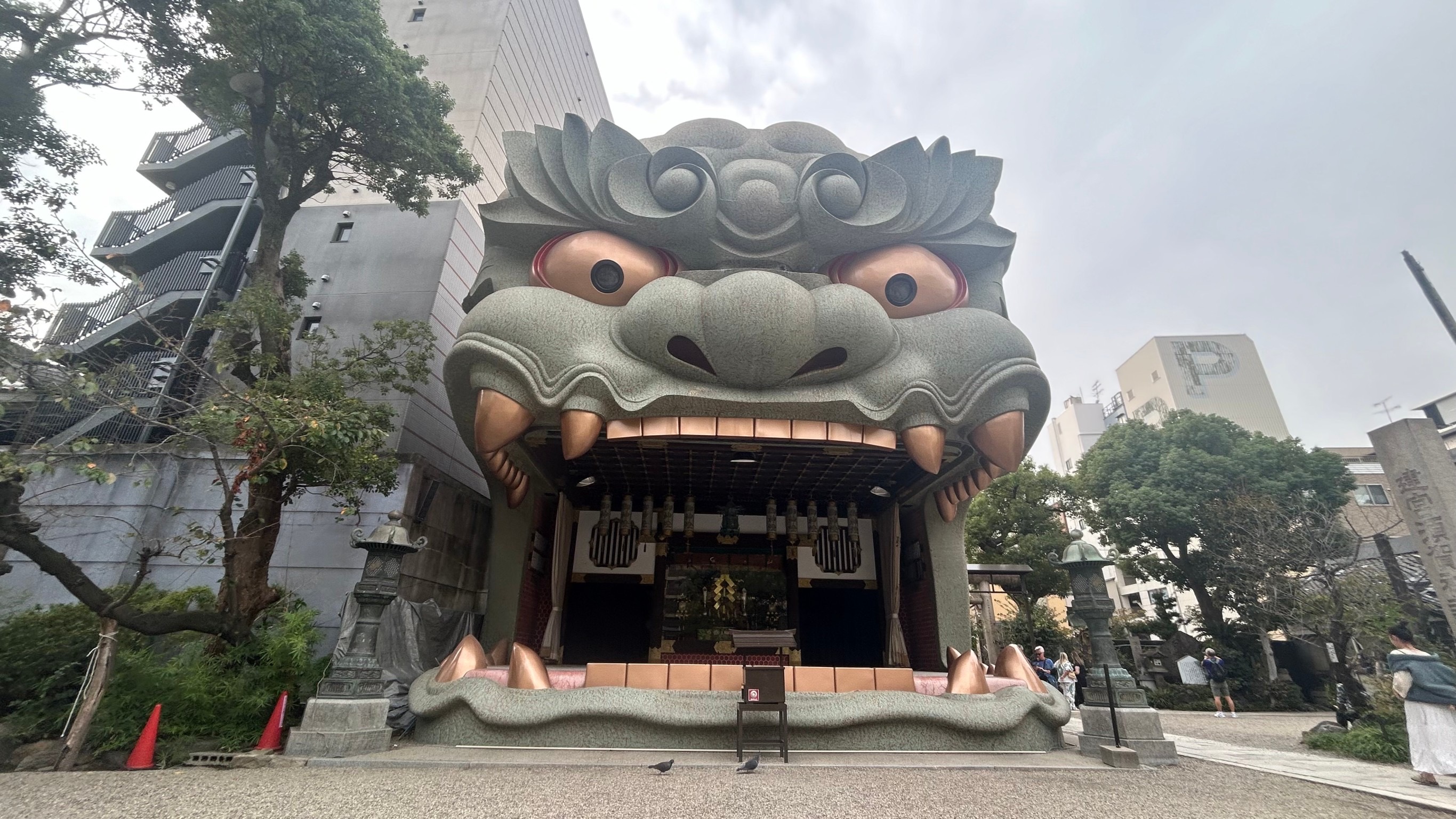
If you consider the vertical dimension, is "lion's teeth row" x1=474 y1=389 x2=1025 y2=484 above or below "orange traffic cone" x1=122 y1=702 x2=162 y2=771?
above

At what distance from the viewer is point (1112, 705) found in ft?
23.9

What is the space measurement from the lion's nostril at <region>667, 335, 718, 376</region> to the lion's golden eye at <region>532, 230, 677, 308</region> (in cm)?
99

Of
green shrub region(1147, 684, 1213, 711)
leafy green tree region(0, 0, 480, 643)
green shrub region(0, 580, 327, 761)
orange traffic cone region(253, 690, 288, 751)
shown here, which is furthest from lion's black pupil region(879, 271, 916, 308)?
green shrub region(1147, 684, 1213, 711)

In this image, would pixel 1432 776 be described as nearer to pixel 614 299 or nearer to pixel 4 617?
pixel 614 299

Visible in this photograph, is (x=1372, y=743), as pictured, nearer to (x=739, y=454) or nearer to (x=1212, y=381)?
(x=739, y=454)

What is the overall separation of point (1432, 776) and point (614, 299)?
32.5 feet

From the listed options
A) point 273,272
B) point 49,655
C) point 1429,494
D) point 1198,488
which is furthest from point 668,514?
point 1198,488

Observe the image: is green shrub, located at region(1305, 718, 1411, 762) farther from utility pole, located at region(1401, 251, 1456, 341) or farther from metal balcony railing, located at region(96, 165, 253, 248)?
metal balcony railing, located at region(96, 165, 253, 248)

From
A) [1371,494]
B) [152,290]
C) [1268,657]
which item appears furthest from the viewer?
[1371,494]

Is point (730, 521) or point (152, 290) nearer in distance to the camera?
point (730, 521)

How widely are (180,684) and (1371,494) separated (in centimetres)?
4575

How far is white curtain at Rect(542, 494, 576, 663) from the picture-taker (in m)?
10.6

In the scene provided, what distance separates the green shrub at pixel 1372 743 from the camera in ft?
25.6

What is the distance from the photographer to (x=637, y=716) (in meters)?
7.09
